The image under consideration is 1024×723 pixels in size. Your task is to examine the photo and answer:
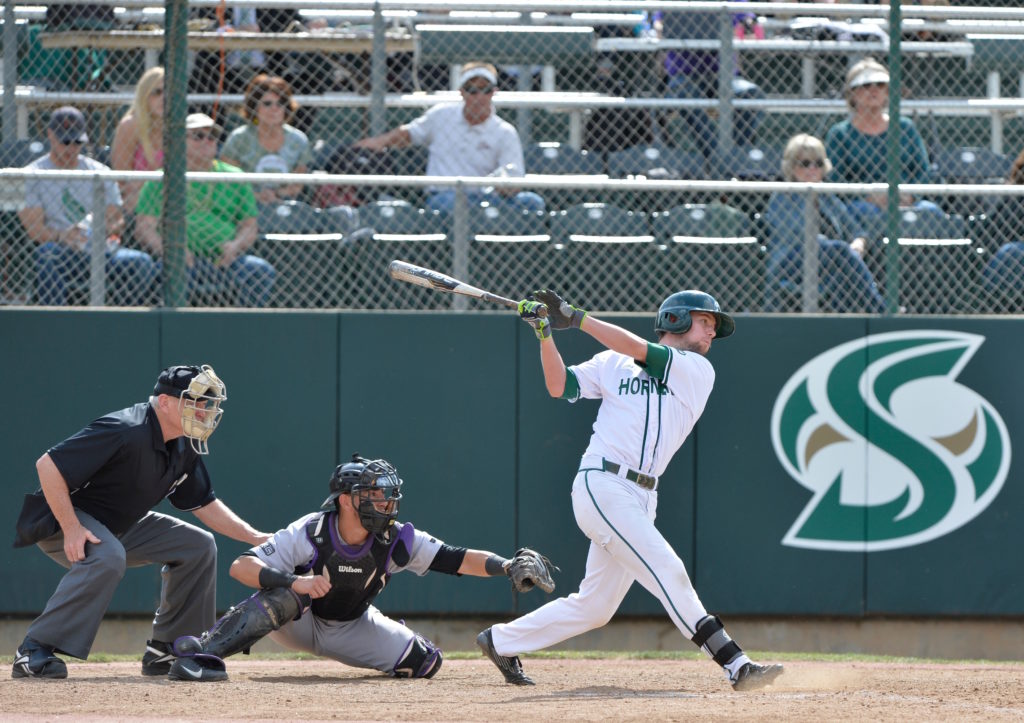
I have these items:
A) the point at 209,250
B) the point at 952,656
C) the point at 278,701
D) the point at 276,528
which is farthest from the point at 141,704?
the point at 952,656

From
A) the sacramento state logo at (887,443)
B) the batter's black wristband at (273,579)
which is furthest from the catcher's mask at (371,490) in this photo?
the sacramento state logo at (887,443)

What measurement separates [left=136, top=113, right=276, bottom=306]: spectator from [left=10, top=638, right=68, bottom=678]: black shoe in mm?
2610

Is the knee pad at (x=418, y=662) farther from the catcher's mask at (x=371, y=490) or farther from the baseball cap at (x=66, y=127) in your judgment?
the baseball cap at (x=66, y=127)

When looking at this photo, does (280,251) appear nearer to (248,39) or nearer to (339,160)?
(339,160)

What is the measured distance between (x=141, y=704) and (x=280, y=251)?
3.23 m

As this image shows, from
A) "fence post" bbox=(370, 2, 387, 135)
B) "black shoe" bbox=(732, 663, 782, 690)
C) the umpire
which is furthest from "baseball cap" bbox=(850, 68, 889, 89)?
the umpire

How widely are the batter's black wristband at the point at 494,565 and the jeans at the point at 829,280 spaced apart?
8.98 ft

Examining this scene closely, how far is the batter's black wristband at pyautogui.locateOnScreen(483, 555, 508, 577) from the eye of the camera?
20.4 ft

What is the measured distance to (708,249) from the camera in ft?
26.2

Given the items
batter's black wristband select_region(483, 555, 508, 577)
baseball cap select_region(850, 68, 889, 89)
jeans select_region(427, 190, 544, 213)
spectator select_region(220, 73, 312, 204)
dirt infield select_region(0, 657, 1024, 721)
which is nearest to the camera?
dirt infield select_region(0, 657, 1024, 721)

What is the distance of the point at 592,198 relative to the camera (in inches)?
318

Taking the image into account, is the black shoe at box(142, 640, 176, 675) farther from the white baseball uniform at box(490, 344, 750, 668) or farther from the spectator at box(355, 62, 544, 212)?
the spectator at box(355, 62, 544, 212)

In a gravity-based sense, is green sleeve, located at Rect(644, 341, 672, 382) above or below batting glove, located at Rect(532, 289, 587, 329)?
below

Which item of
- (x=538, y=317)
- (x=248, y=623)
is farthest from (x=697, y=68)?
(x=248, y=623)
